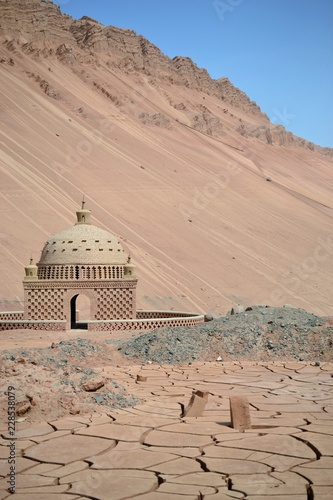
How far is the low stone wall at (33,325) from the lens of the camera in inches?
900

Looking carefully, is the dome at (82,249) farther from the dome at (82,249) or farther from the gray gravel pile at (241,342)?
the gray gravel pile at (241,342)

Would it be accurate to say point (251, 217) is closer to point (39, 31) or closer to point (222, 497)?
point (39, 31)

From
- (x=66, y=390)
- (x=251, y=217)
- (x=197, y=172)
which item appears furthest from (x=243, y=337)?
(x=197, y=172)

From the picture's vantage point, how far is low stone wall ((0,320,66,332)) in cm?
2286

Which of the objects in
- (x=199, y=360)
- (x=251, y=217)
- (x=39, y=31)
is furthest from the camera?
(x=39, y=31)

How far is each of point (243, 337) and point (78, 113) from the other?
39.5m

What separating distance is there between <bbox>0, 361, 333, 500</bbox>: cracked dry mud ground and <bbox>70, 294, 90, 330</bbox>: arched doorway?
44.6 feet

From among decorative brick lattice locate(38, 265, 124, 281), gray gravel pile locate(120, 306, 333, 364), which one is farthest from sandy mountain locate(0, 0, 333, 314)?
gray gravel pile locate(120, 306, 333, 364)

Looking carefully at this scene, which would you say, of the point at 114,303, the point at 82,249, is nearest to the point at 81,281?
the point at 82,249

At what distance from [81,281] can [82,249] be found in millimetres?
1048

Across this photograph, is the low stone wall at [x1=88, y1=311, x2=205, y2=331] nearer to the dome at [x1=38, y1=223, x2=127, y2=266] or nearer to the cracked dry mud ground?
the dome at [x1=38, y1=223, x2=127, y2=266]

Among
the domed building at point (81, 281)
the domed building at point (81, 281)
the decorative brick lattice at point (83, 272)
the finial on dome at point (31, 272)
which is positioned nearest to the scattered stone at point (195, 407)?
the domed building at point (81, 281)

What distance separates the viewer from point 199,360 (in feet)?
51.2

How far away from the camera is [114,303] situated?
23750 millimetres
